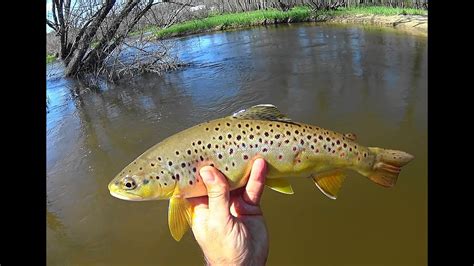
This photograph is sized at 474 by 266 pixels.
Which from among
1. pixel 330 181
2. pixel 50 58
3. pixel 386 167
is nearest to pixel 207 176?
pixel 330 181

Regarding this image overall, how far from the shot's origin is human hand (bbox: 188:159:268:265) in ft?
8.57

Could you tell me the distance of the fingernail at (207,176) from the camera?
8.51ft

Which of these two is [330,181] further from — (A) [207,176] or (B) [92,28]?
(B) [92,28]

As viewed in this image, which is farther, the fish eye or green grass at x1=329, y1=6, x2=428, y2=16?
green grass at x1=329, y1=6, x2=428, y2=16

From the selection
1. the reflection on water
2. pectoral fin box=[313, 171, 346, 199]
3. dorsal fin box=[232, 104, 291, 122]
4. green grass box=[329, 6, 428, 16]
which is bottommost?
the reflection on water

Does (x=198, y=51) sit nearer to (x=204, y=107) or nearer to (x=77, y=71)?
(x=77, y=71)

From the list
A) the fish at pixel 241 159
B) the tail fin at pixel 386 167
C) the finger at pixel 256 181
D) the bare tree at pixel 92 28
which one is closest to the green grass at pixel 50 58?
the bare tree at pixel 92 28

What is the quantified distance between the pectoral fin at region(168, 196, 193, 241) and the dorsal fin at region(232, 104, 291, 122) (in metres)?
0.71

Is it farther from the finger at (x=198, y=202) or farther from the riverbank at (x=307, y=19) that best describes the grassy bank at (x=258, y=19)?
the finger at (x=198, y=202)

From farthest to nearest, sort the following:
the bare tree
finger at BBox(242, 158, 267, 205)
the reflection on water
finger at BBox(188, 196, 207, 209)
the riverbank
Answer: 1. the riverbank
2. the bare tree
3. the reflection on water
4. finger at BBox(188, 196, 207, 209)
5. finger at BBox(242, 158, 267, 205)

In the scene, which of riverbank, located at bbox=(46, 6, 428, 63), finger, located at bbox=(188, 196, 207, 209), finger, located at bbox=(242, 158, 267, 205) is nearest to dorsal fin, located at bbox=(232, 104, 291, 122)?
finger, located at bbox=(242, 158, 267, 205)

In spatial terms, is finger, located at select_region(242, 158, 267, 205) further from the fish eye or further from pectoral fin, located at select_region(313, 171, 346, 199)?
the fish eye

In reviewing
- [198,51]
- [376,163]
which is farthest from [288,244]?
[198,51]
